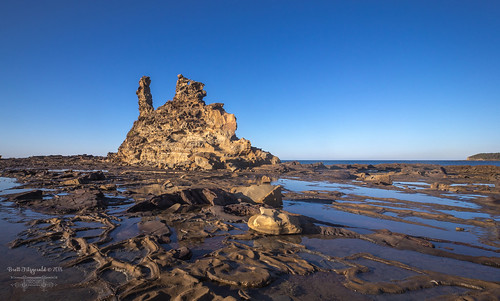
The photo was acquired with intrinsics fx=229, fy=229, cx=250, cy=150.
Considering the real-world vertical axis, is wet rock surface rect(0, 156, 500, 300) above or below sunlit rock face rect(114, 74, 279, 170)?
below

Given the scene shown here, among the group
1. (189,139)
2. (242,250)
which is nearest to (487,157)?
(189,139)

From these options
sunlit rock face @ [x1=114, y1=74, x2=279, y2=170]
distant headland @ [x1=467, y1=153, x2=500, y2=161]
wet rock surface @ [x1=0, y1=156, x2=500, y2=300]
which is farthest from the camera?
distant headland @ [x1=467, y1=153, x2=500, y2=161]

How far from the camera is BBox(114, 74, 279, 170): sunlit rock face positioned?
33281mm

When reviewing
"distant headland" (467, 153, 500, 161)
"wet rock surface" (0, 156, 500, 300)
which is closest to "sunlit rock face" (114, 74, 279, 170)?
"wet rock surface" (0, 156, 500, 300)

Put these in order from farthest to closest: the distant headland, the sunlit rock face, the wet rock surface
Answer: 1. the distant headland
2. the sunlit rock face
3. the wet rock surface

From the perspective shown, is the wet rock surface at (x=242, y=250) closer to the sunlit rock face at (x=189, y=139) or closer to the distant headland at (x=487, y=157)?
the sunlit rock face at (x=189, y=139)

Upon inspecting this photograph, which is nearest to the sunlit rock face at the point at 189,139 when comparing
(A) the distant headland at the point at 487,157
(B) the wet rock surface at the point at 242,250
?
(B) the wet rock surface at the point at 242,250

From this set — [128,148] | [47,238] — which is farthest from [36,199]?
[128,148]

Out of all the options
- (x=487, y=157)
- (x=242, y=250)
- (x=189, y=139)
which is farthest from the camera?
(x=487, y=157)

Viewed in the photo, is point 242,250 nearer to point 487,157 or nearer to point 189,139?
point 189,139

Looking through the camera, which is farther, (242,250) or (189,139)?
(189,139)

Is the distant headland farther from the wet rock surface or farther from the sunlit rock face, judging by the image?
the wet rock surface

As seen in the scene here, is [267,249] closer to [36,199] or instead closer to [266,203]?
[266,203]

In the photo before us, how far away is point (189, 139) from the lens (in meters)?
38.2
